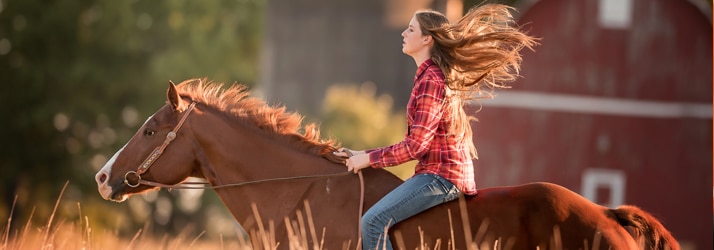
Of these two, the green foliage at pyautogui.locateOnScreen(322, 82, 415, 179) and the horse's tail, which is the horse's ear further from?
the green foliage at pyautogui.locateOnScreen(322, 82, 415, 179)

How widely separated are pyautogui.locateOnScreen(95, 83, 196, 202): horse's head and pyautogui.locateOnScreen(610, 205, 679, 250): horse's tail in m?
2.78

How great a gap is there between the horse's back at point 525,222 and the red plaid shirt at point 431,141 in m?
0.17

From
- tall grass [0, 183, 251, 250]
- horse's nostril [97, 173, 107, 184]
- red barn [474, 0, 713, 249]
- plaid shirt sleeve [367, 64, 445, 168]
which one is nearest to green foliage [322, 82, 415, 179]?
red barn [474, 0, 713, 249]

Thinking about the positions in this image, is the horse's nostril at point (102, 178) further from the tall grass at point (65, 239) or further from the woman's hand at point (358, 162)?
the woman's hand at point (358, 162)

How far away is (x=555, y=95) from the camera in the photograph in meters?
15.4

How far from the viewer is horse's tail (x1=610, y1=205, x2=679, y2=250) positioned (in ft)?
22.7

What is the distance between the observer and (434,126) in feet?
22.8

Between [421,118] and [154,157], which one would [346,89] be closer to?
[154,157]

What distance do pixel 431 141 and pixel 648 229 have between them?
4.55 feet

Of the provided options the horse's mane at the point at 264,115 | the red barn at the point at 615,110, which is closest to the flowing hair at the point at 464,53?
the horse's mane at the point at 264,115

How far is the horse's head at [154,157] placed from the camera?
24.7 ft

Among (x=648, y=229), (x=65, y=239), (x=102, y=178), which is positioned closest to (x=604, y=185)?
(x=648, y=229)

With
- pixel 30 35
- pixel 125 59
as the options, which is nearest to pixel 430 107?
pixel 30 35

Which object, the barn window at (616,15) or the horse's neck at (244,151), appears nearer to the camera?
the horse's neck at (244,151)
